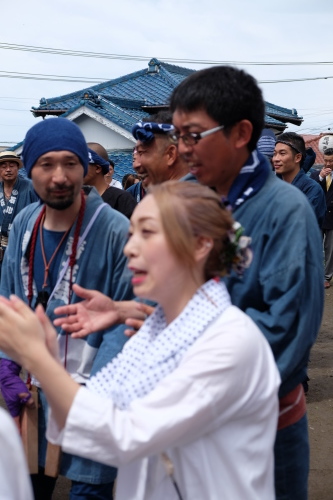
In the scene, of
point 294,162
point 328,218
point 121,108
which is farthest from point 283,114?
point 294,162

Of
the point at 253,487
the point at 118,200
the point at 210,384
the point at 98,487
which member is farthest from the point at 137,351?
the point at 118,200

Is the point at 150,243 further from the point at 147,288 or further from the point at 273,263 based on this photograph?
the point at 273,263

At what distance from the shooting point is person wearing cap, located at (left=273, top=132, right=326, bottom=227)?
627cm

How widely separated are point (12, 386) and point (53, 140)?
3.38 ft

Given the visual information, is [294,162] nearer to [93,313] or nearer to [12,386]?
[12,386]

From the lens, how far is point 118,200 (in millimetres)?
5129

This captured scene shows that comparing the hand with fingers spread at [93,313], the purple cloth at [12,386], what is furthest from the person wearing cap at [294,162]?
the hand with fingers spread at [93,313]

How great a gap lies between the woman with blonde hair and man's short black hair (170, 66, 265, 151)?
0.48 metres

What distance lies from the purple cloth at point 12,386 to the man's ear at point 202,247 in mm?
1453

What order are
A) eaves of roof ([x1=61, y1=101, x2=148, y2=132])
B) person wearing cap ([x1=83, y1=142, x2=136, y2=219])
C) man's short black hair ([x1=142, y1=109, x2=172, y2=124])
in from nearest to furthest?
man's short black hair ([x1=142, y1=109, x2=172, y2=124]) < person wearing cap ([x1=83, y1=142, x2=136, y2=219]) < eaves of roof ([x1=61, y1=101, x2=148, y2=132])

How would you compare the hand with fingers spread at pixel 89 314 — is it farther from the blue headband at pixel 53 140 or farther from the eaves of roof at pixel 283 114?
the eaves of roof at pixel 283 114

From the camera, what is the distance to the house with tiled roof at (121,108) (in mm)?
15680

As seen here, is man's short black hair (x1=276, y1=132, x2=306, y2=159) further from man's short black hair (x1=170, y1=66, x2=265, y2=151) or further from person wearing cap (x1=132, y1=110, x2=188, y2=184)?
man's short black hair (x1=170, y1=66, x2=265, y2=151)

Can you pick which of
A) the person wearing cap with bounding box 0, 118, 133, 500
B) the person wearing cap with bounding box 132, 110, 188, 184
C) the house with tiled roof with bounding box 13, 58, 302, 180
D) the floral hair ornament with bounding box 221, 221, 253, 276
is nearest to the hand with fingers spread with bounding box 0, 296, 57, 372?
the floral hair ornament with bounding box 221, 221, 253, 276
